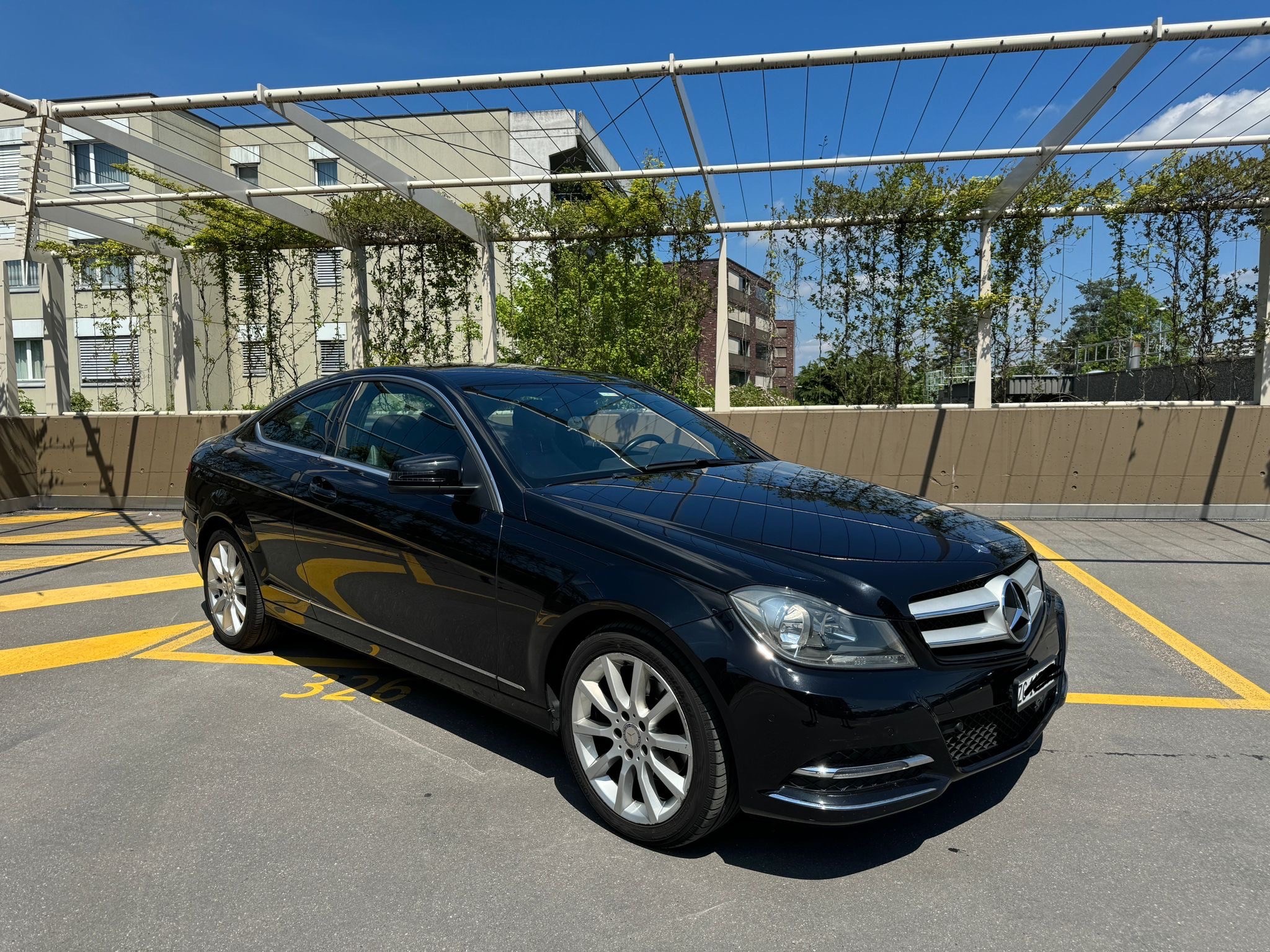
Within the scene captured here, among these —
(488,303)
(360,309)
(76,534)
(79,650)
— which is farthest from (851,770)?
(360,309)

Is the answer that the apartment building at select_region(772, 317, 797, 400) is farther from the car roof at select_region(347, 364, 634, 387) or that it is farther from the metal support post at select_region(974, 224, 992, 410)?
the car roof at select_region(347, 364, 634, 387)

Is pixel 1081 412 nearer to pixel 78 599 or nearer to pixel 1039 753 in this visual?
pixel 1039 753

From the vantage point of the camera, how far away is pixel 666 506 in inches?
123

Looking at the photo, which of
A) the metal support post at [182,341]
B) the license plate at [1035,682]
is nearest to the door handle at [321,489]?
the license plate at [1035,682]

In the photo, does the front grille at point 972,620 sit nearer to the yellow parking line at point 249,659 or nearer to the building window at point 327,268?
the yellow parking line at point 249,659

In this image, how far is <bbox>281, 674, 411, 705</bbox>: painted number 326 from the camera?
419 cm

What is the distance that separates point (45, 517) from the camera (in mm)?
10852

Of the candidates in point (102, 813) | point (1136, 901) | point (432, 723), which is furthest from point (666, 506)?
point (102, 813)

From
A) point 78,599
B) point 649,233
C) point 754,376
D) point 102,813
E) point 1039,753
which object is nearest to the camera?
point 102,813

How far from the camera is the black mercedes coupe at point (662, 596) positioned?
2.51m

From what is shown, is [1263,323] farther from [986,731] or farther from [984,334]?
[986,731]

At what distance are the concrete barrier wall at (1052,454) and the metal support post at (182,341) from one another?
279 cm

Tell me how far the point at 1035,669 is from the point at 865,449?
7.04 m

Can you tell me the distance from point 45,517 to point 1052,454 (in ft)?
39.5
